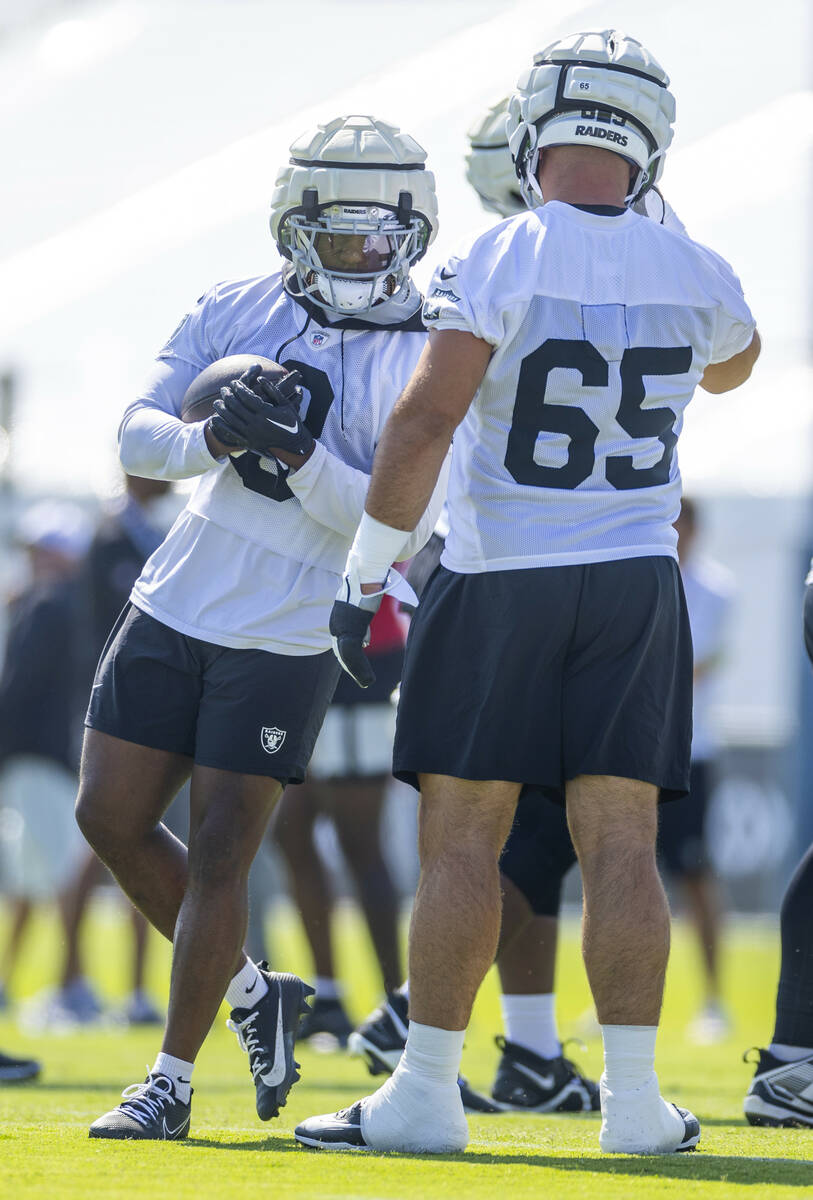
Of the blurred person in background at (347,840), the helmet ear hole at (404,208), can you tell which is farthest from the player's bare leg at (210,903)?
the blurred person in background at (347,840)

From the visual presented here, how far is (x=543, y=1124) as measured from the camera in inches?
180

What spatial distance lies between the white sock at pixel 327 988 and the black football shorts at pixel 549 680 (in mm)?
2970

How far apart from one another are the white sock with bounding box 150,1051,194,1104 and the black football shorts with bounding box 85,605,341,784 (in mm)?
629

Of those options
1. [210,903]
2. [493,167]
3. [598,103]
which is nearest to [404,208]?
[598,103]

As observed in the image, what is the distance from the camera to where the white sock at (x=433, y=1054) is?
146 inches

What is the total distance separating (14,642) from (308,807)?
3.00 m

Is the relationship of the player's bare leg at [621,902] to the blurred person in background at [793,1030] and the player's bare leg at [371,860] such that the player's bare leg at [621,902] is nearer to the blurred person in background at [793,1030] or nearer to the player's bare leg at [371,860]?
the blurred person in background at [793,1030]

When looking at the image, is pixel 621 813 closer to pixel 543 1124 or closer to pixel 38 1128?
pixel 543 1124

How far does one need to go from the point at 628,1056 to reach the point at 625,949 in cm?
21

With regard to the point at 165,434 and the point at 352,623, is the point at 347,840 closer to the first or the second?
the point at 165,434

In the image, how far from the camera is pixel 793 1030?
14.9 ft

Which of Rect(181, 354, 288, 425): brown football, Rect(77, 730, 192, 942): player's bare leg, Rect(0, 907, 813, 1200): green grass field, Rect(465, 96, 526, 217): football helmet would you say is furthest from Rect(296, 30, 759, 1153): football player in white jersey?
Rect(465, 96, 526, 217): football helmet

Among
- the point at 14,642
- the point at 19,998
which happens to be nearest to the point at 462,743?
the point at 14,642

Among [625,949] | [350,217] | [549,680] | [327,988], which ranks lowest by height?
[327,988]
